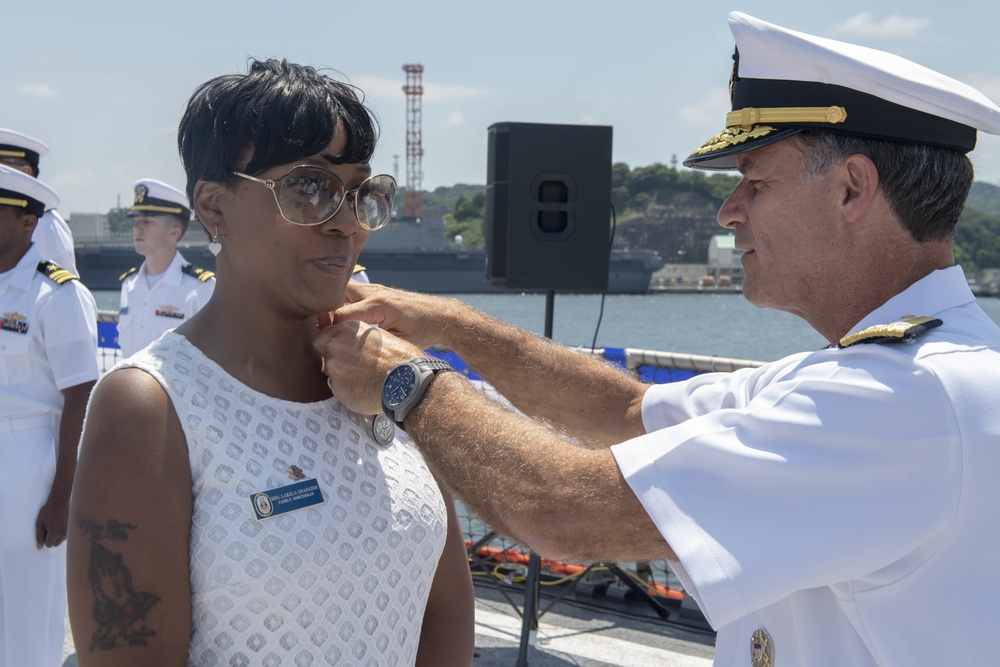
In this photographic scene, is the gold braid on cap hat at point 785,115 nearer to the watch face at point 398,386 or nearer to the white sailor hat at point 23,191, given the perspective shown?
the watch face at point 398,386

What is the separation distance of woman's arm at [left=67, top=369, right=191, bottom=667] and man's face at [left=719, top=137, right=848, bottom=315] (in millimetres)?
1187

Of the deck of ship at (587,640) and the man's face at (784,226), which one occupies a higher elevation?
the man's face at (784,226)

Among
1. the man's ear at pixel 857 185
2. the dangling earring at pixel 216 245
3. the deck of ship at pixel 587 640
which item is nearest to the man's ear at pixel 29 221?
the deck of ship at pixel 587 640

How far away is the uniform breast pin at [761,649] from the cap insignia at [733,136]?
0.92 m

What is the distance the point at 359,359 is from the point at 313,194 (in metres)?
0.34

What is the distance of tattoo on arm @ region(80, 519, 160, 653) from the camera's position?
5.17 ft

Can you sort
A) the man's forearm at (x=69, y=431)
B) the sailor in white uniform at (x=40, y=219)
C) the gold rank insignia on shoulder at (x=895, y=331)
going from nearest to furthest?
the gold rank insignia on shoulder at (x=895, y=331) → the man's forearm at (x=69, y=431) → the sailor in white uniform at (x=40, y=219)

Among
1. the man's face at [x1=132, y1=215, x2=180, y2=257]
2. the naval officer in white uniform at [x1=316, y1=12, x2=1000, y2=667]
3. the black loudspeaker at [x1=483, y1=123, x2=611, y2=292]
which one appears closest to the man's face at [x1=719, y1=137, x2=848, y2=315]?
the naval officer in white uniform at [x1=316, y1=12, x2=1000, y2=667]

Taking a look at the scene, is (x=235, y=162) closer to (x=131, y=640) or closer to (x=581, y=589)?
(x=131, y=640)

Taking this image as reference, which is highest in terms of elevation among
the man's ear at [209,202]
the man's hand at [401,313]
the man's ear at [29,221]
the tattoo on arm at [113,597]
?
the man's ear at [209,202]

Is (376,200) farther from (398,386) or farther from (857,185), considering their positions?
(857,185)

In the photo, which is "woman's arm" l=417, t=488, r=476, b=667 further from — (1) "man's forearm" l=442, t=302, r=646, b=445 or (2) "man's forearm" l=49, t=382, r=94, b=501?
(2) "man's forearm" l=49, t=382, r=94, b=501

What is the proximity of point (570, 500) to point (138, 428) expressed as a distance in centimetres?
74

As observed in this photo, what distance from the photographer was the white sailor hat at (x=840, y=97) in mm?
1720
